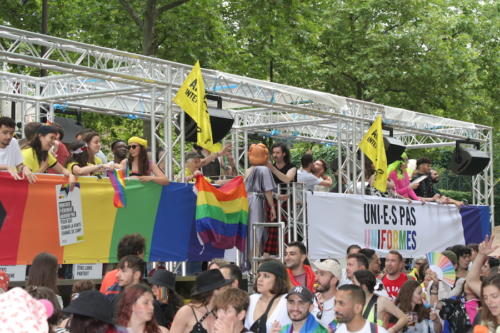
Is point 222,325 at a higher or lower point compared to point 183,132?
lower

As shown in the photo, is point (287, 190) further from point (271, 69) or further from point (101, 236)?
point (271, 69)

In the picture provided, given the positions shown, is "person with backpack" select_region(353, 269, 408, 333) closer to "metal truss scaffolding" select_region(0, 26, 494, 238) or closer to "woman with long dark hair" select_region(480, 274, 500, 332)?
"woman with long dark hair" select_region(480, 274, 500, 332)

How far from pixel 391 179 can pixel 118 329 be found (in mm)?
12846

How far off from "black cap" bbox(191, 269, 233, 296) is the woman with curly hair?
107 centimetres

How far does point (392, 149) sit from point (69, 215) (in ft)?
30.2

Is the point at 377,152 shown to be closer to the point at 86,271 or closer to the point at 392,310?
the point at 86,271

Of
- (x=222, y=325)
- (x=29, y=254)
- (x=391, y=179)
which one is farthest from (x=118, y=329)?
(x=391, y=179)

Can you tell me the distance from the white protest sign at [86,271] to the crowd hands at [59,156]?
3.25 feet

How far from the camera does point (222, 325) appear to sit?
6.49 metres

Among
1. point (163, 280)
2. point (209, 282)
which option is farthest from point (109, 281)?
point (209, 282)

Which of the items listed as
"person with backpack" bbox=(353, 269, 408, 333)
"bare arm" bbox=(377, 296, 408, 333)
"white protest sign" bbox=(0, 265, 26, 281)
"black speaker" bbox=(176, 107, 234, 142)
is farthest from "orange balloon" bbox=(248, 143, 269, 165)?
"bare arm" bbox=(377, 296, 408, 333)

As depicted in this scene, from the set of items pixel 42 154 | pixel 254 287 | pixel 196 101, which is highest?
pixel 196 101

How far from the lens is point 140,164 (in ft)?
38.5

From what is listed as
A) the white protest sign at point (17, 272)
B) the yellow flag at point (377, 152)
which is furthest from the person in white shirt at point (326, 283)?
the yellow flag at point (377, 152)
